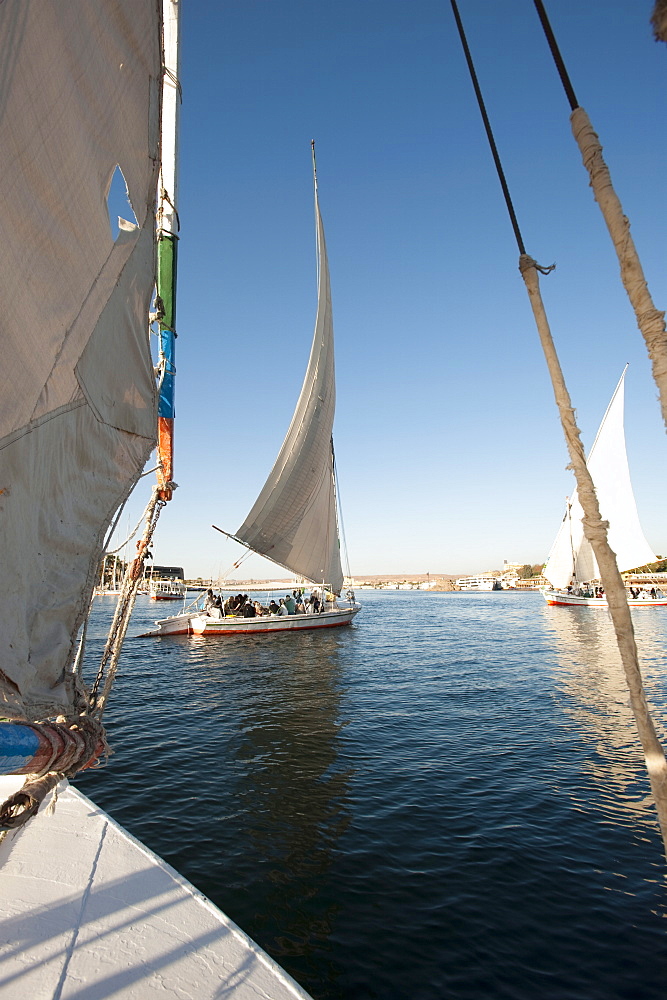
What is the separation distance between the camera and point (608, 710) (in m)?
13.2

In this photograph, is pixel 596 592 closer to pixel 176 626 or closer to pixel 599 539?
pixel 176 626

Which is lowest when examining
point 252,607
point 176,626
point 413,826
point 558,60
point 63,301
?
point 413,826

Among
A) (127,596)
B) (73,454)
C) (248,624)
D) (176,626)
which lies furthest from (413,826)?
(176,626)

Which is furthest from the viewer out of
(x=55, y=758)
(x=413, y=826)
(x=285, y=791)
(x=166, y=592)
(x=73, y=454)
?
(x=166, y=592)

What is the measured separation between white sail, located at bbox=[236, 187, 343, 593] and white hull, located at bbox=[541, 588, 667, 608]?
29433mm

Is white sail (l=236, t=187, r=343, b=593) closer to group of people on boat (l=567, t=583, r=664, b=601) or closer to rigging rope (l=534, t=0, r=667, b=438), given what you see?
rigging rope (l=534, t=0, r=667, b=438)

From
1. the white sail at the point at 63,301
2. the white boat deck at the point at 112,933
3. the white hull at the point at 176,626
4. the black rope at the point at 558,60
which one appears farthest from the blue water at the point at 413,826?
the white hull at the point at 176,626

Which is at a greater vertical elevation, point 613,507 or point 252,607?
point 613,507

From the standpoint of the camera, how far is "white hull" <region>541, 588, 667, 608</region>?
152 ft

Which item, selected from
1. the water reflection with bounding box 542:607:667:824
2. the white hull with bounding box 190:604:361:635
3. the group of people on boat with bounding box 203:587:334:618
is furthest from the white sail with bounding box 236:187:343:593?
the water reflection with bounding box 542:607:667:824

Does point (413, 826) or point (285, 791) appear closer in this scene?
point (413, 826)

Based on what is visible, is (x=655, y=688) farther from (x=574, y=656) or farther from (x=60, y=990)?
(x=60, y=990)

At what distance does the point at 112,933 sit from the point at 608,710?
13231 mm

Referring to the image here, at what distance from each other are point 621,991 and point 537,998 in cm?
73
